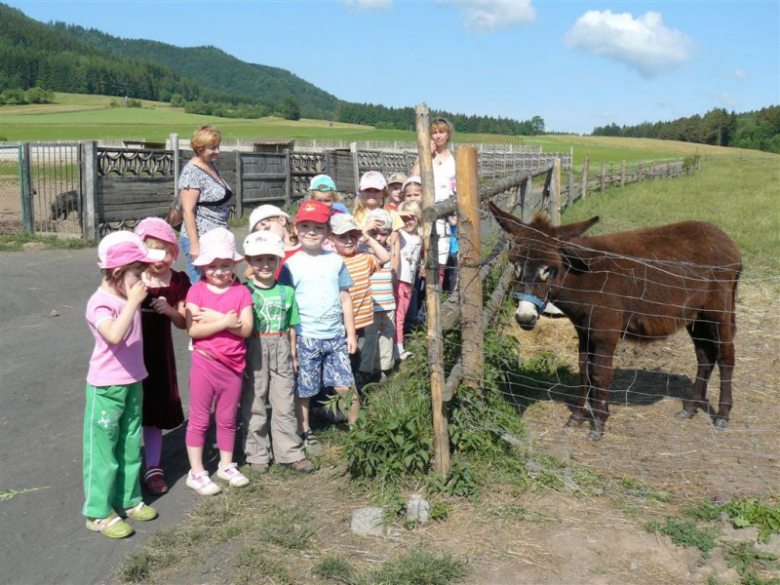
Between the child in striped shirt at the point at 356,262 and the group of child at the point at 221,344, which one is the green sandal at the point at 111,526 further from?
the child in striped shirt at the point at 356,262

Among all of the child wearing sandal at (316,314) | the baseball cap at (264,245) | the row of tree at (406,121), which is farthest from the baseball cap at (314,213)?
the row of tree at (406,121)

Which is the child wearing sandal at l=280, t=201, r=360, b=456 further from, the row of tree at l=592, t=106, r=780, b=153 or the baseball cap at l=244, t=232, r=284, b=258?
the row of tree at l=592, t=106, r=780, b=153

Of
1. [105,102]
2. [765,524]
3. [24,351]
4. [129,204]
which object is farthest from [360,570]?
[105,102]

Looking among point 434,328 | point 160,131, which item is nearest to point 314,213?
point 434,328

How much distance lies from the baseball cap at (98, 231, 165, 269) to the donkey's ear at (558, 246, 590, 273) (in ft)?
8.53

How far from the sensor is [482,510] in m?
4.03

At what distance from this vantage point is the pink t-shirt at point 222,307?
4.26 meters

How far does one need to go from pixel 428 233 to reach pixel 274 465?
180 cm

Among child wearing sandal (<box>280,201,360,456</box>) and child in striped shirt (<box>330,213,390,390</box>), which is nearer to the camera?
child wearing sandal (<box>280,201,360,456</box>)

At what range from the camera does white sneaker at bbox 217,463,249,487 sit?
439 centimetres

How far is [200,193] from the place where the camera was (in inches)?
215

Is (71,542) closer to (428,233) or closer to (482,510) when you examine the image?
(482,510)

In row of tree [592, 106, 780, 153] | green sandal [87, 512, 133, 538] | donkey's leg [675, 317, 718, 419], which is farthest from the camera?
row of tree [592, 106, 780, 153]

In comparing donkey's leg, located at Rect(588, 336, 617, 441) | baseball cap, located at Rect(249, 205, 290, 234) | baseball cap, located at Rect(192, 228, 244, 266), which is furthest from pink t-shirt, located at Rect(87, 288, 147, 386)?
donkey's leg, located at Rect(588, 336, 617, 441)
